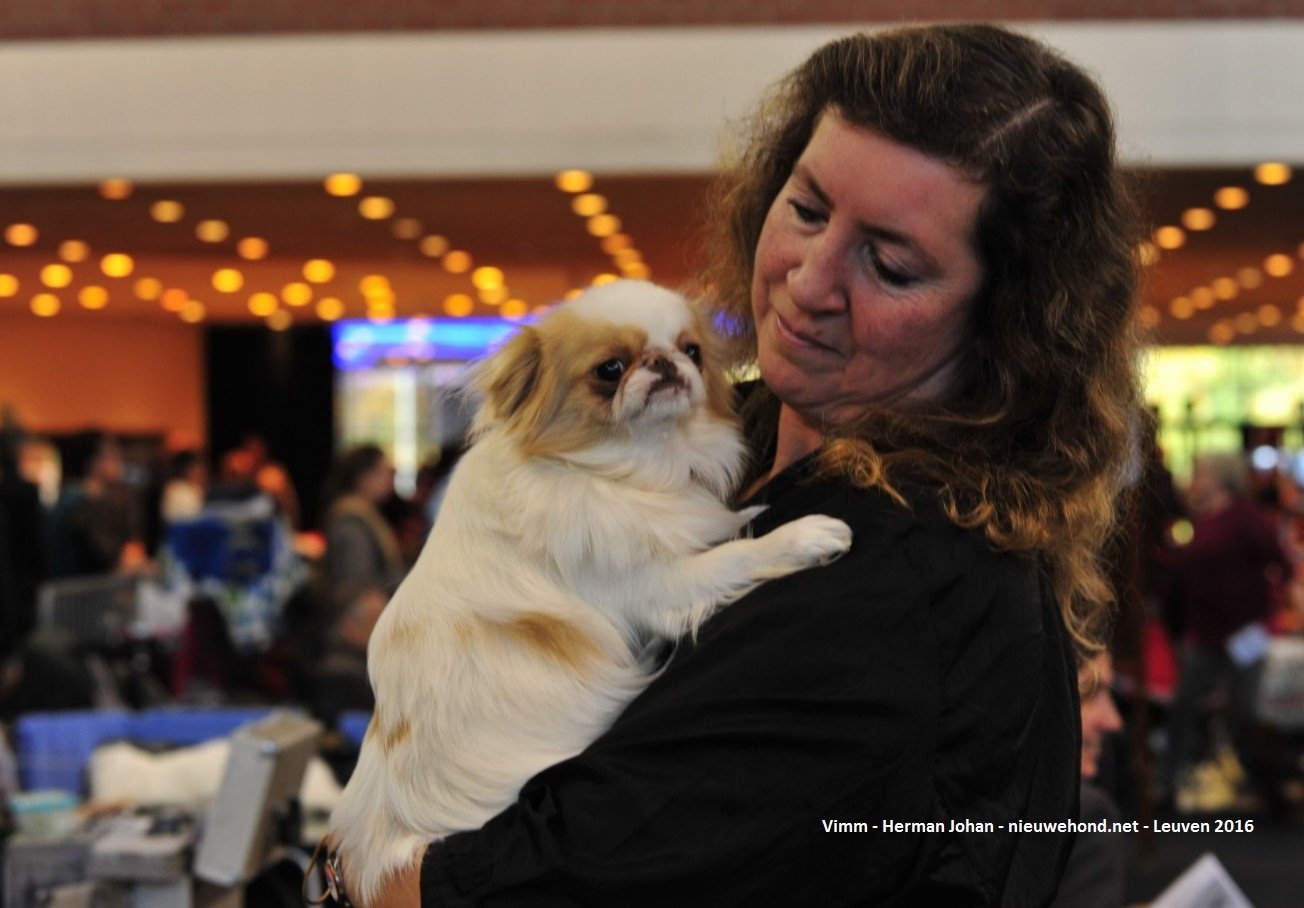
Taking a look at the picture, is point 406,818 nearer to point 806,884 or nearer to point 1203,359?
point 806,884

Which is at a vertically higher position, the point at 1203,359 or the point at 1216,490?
the point at 1216,490

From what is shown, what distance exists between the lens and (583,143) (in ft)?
28.7

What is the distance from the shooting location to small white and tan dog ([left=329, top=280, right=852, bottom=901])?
4.88 feet

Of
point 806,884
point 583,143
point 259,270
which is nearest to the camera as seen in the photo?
point 806,884

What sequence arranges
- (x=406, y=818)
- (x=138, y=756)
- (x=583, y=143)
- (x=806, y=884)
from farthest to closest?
(x=583, y=143) < (x=138, y=756) < (x=406, y=818) < (x=806, y=884)

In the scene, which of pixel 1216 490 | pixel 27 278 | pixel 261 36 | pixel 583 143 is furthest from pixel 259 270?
pixel 1216 490

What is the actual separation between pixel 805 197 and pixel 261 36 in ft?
27.3

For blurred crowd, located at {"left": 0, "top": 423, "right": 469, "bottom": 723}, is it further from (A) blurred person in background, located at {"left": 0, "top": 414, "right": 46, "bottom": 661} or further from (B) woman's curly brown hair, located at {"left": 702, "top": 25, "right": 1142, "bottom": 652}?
(B) woman's curly brown hair, located at {"left": 702, "top": 25, "right": 1142, "bottom": 652}

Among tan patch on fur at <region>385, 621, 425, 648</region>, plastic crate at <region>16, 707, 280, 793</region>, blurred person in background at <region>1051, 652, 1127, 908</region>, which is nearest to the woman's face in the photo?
tan patch on fur at <region>385, 621, 425, 648</region>

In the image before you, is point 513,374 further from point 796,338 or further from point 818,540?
point 818,540

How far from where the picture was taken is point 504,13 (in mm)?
9180

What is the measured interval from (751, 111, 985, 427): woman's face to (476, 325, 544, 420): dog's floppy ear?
0.37m

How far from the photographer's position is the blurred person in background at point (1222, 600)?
25.7ft

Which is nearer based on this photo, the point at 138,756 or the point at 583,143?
the point at 138,756
